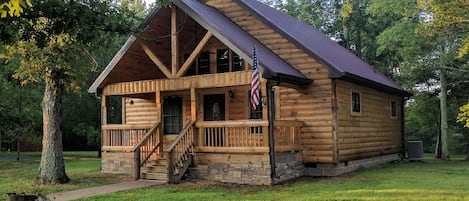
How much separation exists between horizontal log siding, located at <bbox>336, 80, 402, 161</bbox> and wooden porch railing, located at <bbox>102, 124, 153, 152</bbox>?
651cm

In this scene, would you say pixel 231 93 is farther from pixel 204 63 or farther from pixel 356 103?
pixel 356 103

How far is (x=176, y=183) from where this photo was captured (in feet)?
43.4

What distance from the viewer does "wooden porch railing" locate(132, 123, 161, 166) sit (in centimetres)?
1462

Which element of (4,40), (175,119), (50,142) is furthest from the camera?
(175,119)

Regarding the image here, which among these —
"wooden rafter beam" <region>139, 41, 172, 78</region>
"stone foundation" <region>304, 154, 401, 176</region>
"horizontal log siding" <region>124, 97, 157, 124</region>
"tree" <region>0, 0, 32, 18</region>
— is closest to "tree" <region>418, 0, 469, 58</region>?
"stone foundation" <region>304, 154, 401, 176</region>

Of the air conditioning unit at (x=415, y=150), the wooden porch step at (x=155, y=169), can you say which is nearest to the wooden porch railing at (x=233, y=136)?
the wooden porch step at (x=155, y=169)

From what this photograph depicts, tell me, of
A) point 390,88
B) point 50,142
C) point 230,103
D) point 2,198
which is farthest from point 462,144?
point 2,198

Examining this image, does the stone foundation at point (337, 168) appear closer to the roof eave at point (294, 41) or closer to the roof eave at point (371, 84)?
the roof eave at point (371, 84)

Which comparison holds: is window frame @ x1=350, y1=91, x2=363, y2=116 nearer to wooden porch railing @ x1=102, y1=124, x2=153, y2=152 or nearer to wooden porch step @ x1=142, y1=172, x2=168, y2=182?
wooden porch step @ x1=142, y1=172, x2=168, y2=182

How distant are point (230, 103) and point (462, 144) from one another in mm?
18042

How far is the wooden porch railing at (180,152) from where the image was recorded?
13.4 metres

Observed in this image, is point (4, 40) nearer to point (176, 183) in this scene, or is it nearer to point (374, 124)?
point (176, 183)

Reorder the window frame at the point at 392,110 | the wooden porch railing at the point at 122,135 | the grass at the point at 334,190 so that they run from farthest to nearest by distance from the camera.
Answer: the window frame at the point at 392,110 → the wooden porch railing at the point at 122,135 → the grass at the point at 334,190

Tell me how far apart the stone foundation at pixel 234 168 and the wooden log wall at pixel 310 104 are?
107 inches
